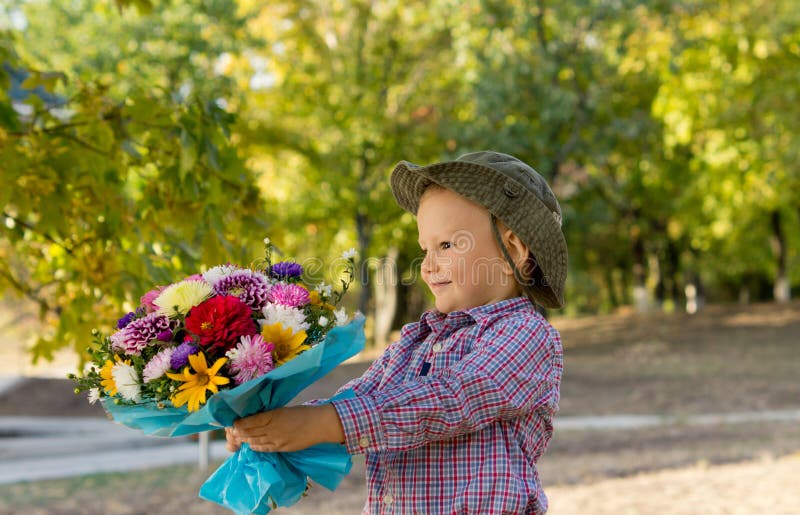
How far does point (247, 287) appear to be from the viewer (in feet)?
6.18

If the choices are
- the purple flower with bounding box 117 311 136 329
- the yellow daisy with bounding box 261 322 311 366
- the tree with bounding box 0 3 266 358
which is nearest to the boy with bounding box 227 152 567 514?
the yellow daisy with bounding box 261 322 311 366

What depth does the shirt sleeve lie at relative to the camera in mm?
1788

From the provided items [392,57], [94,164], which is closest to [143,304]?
[94,164]

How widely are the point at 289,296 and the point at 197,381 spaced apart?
0.27 m

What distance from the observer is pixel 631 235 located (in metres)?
24.0

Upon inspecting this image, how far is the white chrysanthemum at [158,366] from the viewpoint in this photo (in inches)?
66.6

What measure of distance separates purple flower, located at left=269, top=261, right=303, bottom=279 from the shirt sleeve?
0.31 meters

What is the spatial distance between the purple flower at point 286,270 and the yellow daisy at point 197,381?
351mm

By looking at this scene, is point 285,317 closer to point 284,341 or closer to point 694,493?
point 284,341

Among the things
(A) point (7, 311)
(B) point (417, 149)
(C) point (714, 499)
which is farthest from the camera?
(A) point (7, 311)

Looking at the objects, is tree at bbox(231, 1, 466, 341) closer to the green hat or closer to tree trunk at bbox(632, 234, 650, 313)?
tree trunk at bbox(632, 234, 650, 313)

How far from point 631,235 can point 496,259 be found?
2262 cm

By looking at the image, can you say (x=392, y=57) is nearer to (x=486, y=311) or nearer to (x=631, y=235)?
(x=631, y=235)

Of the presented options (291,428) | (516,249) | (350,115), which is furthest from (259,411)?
(350,115)
